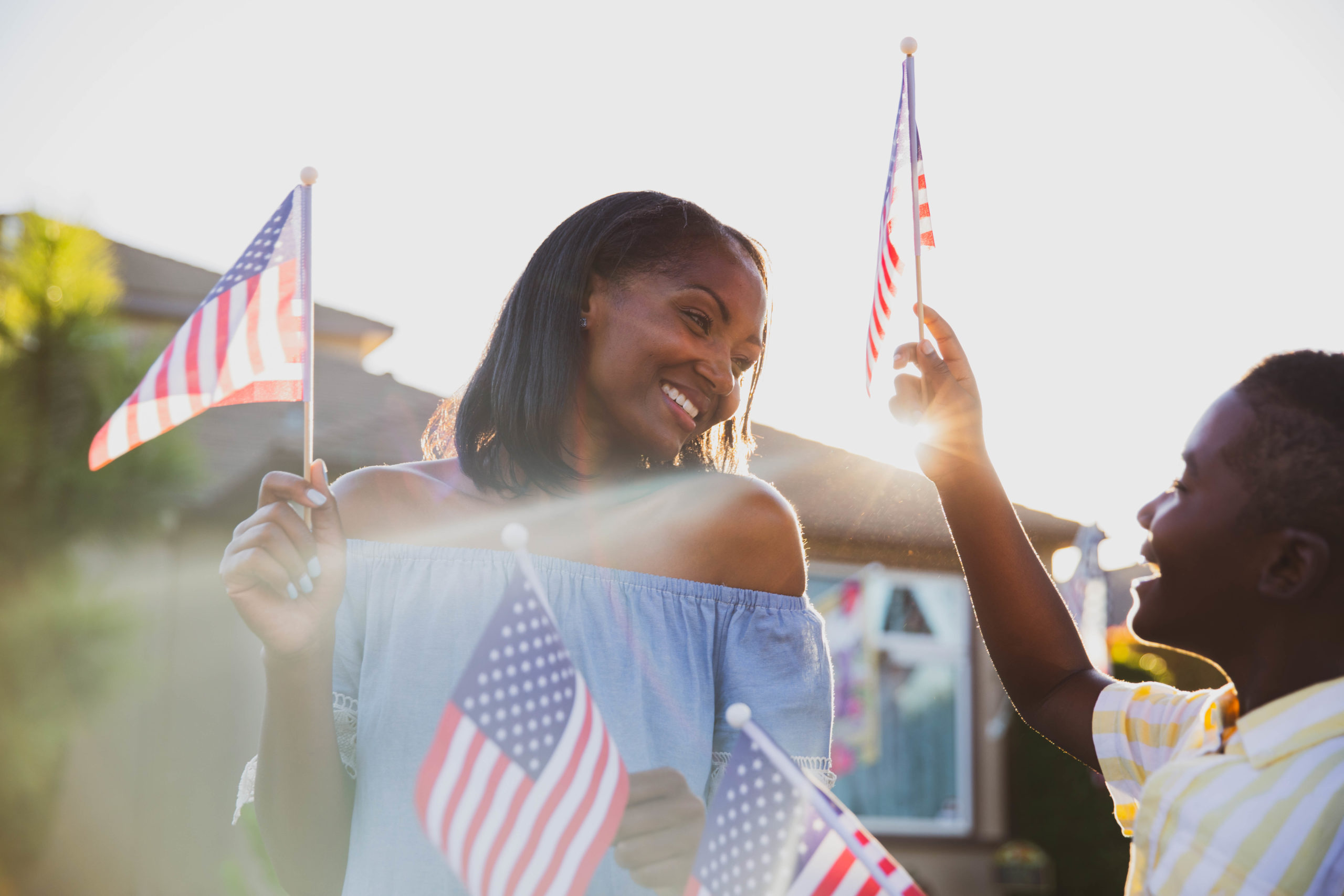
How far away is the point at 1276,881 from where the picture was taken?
1.26 meters

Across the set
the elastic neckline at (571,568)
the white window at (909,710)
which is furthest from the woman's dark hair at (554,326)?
the white window at (909,710)

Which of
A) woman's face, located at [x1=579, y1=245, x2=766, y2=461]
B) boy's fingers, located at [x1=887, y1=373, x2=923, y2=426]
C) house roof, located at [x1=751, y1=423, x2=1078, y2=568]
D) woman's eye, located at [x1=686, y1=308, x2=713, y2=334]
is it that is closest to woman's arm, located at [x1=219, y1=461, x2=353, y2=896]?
woman's face, located at [x1=579, y1=245, x2=766, y2=461]

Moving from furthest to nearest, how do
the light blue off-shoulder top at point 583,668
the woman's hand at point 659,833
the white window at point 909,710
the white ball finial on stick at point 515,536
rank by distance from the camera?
1. the white window at point 909,710
2. the light blue off-shoulder top at point 583,668
3. the woman's hand at point 659,833
4. the white ball finial on stick at point 515,536

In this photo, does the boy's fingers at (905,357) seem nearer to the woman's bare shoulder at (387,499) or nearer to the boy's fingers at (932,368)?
the boy's fingers at (932,368)

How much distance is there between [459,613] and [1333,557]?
1.38m

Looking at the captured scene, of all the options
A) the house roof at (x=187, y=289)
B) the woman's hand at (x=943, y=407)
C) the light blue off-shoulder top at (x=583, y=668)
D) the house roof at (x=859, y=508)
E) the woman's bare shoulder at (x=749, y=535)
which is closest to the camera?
the light blue off-shoulder top at (x=583, y=668)

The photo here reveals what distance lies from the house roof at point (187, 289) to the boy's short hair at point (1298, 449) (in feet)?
45.0

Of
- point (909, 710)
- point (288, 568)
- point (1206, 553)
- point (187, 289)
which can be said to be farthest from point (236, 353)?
point (187, 289)

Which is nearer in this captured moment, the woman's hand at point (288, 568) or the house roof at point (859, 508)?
the woman's hand at point (288, 568)

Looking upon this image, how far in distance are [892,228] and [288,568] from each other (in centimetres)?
150

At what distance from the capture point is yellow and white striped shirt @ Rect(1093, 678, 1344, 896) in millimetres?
1264

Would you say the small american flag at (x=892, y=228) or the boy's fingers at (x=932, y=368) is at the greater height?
the small american flag at (x=892, y=228)

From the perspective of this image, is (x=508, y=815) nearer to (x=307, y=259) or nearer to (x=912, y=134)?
(x=307, y=259)

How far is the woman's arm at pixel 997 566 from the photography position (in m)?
1.88
